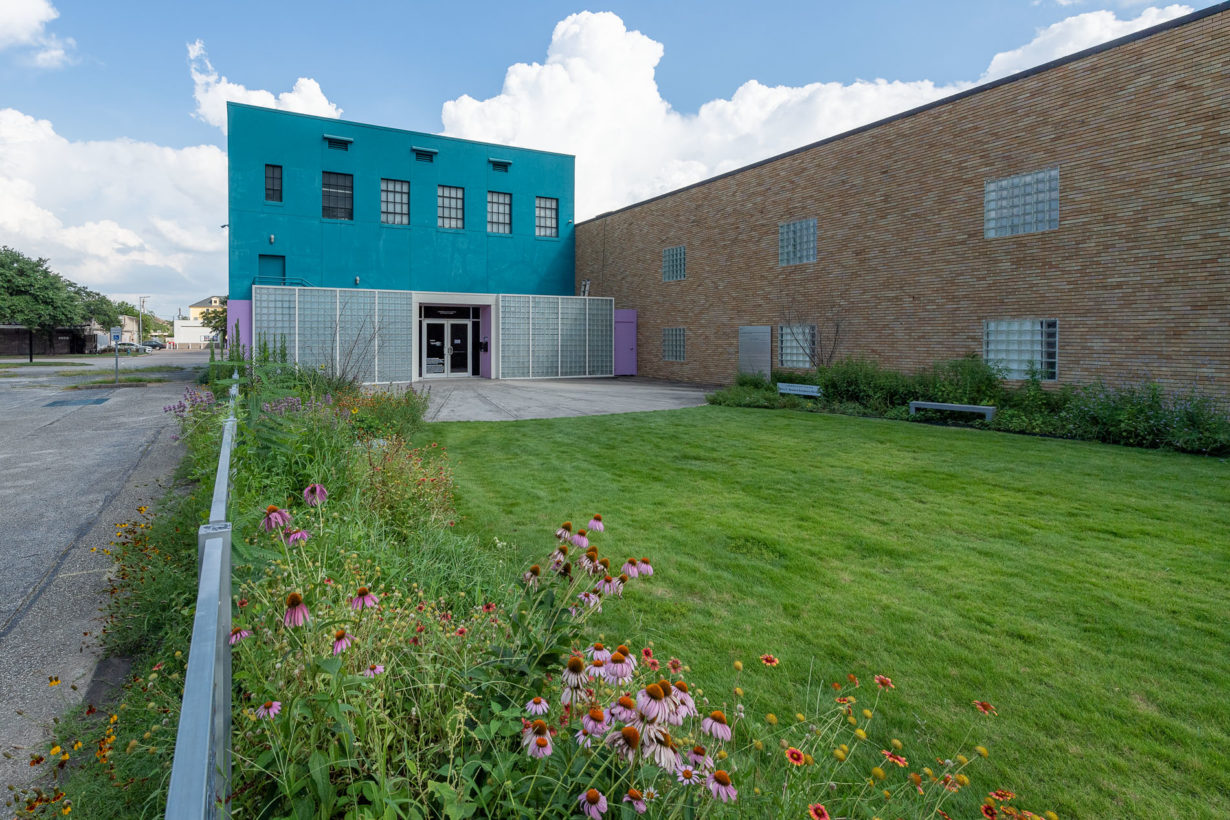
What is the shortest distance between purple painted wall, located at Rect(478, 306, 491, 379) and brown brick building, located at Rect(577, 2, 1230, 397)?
9962 mm

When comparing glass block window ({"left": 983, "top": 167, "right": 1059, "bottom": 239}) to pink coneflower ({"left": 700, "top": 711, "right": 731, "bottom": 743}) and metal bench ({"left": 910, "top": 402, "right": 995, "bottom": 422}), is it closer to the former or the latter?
metal bench ({"left": 910, "top": 402, "right": 995, "bottom": 422})

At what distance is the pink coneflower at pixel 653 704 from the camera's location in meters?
1.53

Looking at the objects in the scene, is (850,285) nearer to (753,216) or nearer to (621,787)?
(753,216)

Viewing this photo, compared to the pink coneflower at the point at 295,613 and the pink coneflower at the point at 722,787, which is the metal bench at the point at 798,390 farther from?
the pink coneflower at the point at 295,613

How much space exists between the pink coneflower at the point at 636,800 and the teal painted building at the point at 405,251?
21169 millimetres

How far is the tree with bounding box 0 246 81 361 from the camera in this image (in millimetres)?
47062

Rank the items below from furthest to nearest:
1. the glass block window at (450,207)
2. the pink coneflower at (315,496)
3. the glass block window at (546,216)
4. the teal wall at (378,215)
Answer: the glass block window at (546,216) → the glass block window at (450,207) → the teal wall at (378,215) → the pink coneflower at (315,496)

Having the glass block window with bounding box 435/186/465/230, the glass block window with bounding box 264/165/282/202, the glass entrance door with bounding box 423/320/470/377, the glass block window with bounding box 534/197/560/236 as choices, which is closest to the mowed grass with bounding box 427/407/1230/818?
the glass entrance door with bounding box 423/320/470/377

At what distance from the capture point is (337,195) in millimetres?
24922

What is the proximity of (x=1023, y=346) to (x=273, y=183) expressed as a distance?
24.9m

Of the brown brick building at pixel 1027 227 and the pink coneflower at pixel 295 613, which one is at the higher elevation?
the brown brick building at pixel 1027 227

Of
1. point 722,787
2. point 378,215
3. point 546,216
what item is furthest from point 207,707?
point 546,216

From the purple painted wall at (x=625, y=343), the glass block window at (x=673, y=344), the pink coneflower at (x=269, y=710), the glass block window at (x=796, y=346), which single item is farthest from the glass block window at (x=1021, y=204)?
the pink coneflower at (x=269, y=710)

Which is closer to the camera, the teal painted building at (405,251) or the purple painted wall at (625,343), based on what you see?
the teal painted building at (405,251)
